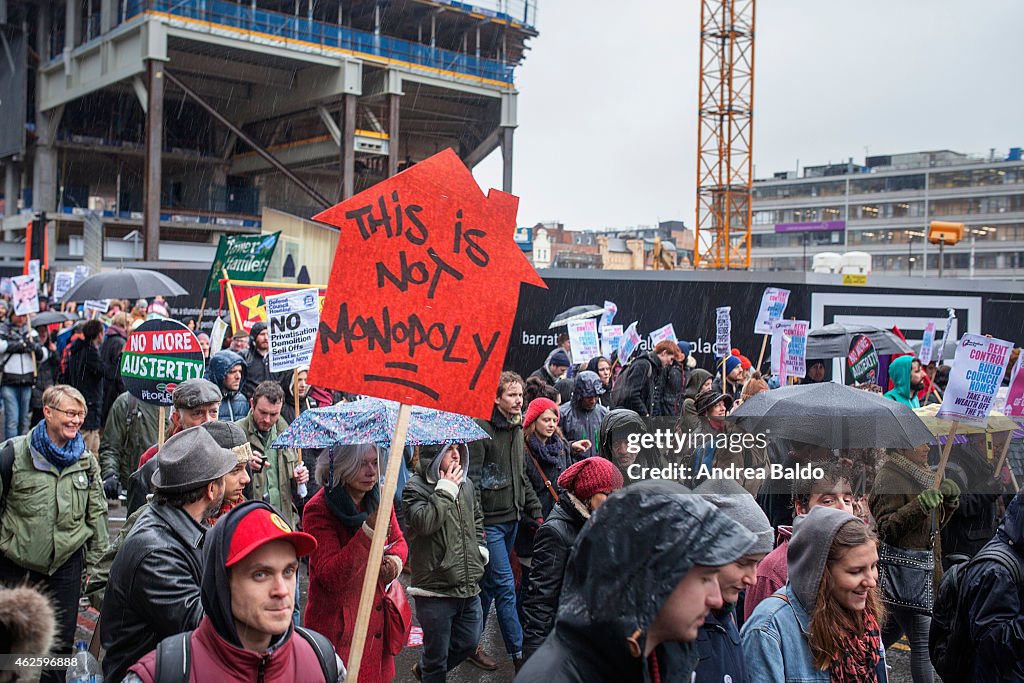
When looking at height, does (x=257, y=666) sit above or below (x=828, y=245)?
below

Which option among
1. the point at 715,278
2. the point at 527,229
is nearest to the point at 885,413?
the point at 715,278

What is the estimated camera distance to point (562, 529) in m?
4.63

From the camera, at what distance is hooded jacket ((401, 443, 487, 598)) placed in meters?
4.98

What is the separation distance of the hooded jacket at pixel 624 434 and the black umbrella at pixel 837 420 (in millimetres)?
615

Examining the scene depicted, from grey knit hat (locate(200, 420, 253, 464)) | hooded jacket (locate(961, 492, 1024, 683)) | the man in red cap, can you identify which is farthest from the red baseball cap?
hooded jacket (locate(961, 492, 1024, 683))

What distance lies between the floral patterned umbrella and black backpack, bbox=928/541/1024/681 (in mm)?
2277

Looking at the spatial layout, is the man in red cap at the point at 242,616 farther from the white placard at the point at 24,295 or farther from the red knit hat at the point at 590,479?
the white placard at the point at 24,295

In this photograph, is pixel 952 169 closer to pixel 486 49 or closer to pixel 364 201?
pixel 486 49

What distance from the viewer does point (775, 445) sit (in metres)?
5.45

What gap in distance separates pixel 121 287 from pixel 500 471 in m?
8.62

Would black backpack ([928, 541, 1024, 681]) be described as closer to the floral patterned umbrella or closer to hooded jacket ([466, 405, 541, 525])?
the floral patterned umbrella

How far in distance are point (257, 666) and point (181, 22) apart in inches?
1535

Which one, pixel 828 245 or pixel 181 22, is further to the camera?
pixel 828 245

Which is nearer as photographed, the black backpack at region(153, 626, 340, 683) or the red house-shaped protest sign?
the black backpack at region(153, 626, 340, 683)
